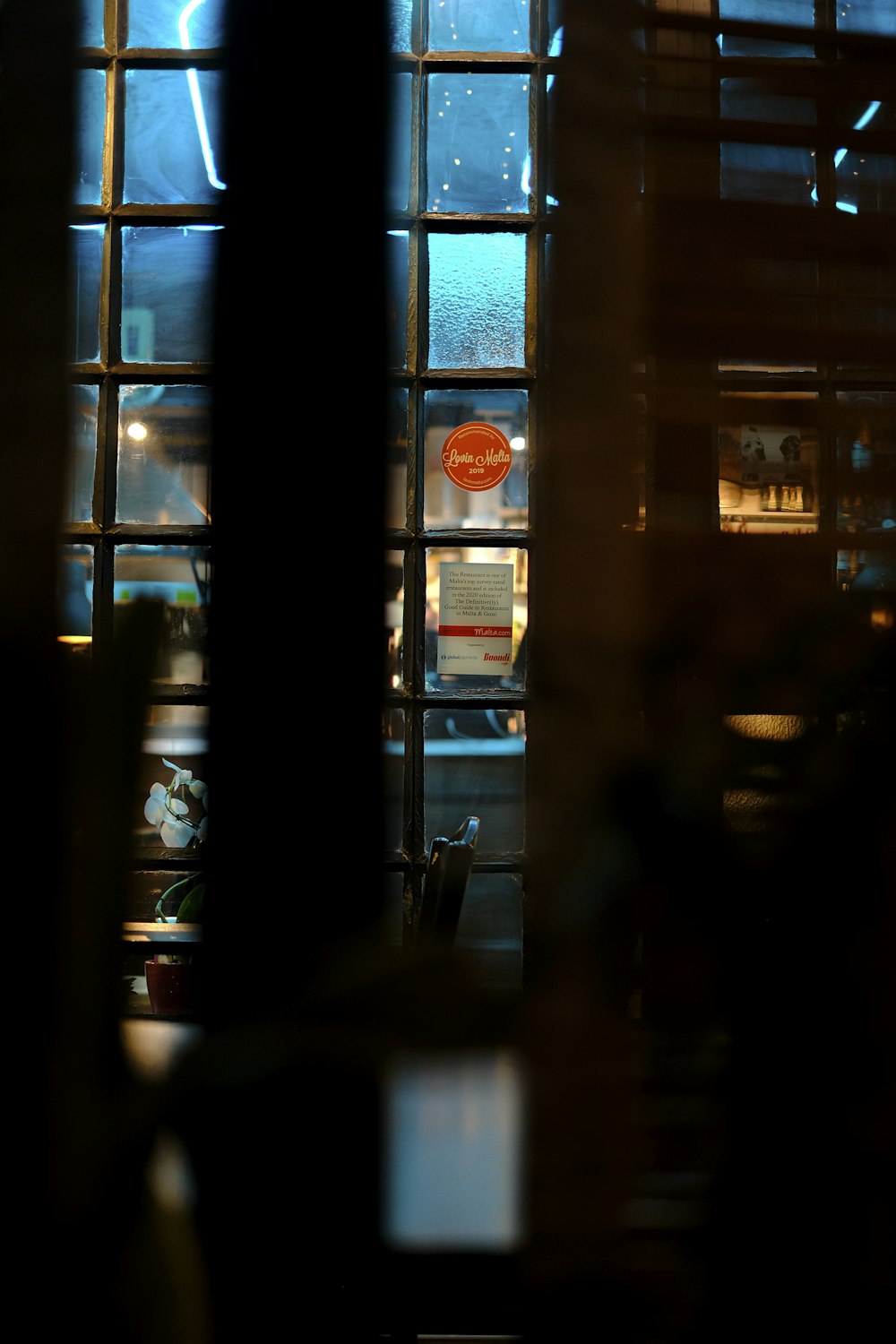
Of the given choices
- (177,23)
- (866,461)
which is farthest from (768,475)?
(177,23)

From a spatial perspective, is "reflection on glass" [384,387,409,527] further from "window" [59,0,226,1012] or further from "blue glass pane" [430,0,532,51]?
"blue glass pane" [430,0,532,51]

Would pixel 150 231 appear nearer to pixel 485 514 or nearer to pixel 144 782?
pixel 144 782

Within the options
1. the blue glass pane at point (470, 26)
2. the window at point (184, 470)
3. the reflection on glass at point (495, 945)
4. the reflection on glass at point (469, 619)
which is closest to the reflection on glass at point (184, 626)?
the window at point (184, 470)

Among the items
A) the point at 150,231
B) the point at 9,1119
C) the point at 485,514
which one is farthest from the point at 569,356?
the point at 485,514

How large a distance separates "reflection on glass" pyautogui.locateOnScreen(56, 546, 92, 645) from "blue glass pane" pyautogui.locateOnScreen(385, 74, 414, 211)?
0.13 m

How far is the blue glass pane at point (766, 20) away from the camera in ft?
1.06

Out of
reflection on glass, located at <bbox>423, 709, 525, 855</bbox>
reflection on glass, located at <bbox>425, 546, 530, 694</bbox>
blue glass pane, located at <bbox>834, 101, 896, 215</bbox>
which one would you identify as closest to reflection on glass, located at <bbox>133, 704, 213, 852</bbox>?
blue glass pane, located at <bbox>834, 101, 896, 215</bbox>

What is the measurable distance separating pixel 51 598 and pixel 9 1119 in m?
0.13

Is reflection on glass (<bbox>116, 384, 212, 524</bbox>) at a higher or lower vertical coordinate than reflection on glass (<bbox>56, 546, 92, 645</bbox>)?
higher

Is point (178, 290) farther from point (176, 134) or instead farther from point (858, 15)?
point (858, 15)

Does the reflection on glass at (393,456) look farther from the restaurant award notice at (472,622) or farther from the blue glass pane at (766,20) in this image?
the restaurant award notice at (472,622)

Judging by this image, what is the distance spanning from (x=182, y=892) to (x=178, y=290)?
28cm

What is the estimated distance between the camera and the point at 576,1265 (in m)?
0.30

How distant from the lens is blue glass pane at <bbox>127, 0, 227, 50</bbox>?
0.32 metres
